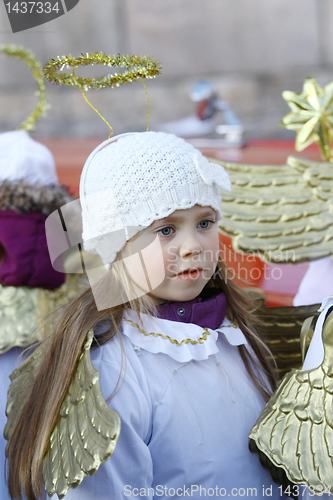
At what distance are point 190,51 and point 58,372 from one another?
433 centimetres

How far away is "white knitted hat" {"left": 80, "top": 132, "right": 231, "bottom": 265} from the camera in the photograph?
90cm

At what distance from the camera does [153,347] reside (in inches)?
36.0

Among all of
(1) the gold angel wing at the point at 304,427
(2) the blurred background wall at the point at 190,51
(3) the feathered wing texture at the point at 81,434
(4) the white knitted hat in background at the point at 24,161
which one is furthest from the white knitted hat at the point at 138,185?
(2) the blurred background wall at the point at 190,51

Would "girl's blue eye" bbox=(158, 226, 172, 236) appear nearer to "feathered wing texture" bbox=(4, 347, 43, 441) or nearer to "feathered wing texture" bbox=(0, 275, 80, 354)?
"feathered wing texture" bbox=(4, 347, 43, 441)

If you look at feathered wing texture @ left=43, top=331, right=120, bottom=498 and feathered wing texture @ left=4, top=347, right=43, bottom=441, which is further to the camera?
feathered wing texture @ left=4, top=347, right=43, bottom=441

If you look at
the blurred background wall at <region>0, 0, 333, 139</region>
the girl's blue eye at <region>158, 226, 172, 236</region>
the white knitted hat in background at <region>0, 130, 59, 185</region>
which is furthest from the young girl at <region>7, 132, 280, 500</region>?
the blurred background wall at <region>0, 0, 333, 139</region>

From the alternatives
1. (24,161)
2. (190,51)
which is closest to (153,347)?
(24,161)

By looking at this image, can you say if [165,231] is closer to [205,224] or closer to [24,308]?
[205,224]

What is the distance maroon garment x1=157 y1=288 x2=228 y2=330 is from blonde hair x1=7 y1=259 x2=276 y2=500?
3cm

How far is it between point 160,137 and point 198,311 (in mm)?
318

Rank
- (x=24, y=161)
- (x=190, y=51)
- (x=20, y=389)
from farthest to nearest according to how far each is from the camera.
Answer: (x=190, y=51)
(x=24, y=161)
(x=20, y=389)

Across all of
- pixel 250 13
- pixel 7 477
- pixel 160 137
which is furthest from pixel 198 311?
pixel 250 13

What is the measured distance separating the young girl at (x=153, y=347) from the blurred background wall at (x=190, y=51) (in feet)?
11.6

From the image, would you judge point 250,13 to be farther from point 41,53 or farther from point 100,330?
point 100,330
